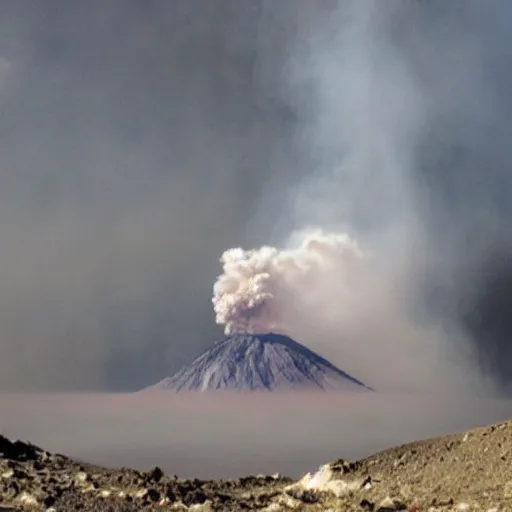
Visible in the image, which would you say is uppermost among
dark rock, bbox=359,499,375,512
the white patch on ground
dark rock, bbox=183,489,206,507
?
the white patch on ground

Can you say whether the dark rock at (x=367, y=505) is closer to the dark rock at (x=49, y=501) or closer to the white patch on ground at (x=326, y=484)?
the white patch on ground at (x=326, y=484)

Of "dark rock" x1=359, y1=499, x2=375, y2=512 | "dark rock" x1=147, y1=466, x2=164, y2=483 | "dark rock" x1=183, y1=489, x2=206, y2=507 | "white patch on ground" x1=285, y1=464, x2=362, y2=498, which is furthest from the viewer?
"dark rock" x1=147, y1=466, x2=164, y2=483

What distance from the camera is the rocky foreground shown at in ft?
92.9

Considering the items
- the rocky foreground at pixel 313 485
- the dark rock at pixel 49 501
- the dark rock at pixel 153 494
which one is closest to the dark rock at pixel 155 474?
the rocky foreground at pixel 313 485

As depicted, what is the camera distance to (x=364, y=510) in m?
26.7

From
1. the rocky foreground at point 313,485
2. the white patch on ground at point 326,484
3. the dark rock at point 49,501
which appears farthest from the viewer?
the white patch on ground at point 326,484

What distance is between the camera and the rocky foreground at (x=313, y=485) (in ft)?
92.9

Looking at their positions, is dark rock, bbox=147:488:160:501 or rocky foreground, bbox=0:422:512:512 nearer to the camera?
rocky foreground, bbox=0:422:512:512

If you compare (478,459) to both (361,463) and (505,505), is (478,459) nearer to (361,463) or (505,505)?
(361,463)

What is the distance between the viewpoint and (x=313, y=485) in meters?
35.8

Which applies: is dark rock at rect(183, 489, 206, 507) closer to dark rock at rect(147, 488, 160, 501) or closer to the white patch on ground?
dark rock at rect(147, 488, 160, 501)

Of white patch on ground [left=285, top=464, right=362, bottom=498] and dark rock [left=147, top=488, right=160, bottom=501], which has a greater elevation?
white patch on ground [left=285, top=464, right=362, bottom=498]

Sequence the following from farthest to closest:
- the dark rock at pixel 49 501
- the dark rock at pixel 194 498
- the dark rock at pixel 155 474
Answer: the dark rock at pixel 155 474
the dark rock at pixel 194 498
the dark rock at pixel 49 501

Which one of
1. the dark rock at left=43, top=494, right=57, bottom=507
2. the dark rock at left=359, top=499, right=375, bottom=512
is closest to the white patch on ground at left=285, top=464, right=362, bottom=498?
the dark rock at left=359, top=499, right=375, bottom=512
